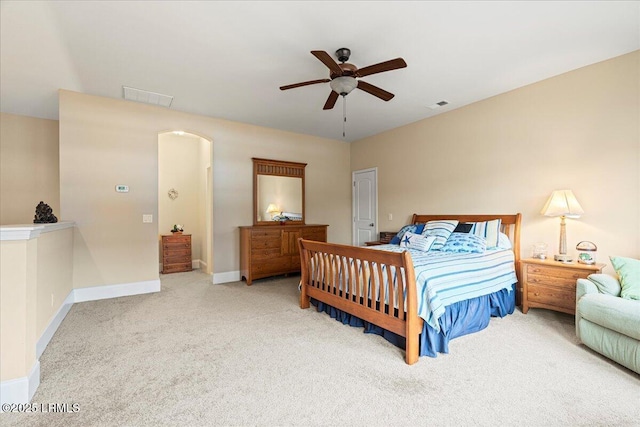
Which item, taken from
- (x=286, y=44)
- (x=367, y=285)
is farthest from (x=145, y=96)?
(x=367, y=285)

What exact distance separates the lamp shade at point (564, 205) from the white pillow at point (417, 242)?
51.4 inches

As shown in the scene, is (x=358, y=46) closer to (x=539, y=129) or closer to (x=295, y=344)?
(x=539, y=129)

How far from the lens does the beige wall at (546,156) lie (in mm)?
2988

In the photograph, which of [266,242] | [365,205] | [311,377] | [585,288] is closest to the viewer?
[311,377]

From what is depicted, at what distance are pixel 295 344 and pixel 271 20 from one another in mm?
2851

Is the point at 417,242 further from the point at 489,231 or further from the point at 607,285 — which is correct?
the point at 607,285

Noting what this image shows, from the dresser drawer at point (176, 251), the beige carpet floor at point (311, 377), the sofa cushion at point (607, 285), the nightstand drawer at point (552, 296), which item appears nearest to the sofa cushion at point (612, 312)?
the sofa cushion at point (607, 285)

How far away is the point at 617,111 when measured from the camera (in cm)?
303

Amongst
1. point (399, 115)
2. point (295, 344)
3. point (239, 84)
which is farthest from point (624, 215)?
point (239, 84)

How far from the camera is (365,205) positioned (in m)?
6.26

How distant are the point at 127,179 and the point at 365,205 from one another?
435 cm

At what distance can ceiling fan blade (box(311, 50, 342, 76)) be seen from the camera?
2307mm

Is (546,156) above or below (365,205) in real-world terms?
above

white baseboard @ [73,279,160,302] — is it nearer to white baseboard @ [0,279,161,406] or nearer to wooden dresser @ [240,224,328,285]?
white baseboard @ [0,279,161,406]
